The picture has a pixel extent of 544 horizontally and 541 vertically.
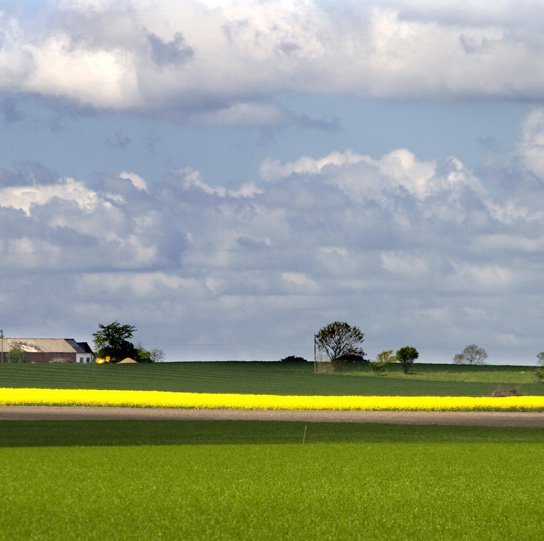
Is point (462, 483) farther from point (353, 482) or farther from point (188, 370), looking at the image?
point (188, 370)

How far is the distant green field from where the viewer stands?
72688 millimetres

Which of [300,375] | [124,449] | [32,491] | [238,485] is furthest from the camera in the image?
[300,375]

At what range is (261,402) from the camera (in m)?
48.2

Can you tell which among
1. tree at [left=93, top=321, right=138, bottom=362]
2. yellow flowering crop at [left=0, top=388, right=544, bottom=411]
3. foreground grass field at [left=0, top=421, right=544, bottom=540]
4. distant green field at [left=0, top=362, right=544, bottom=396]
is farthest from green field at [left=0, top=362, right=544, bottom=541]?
tree at [left=93, top=321, right=138, bottom=362]

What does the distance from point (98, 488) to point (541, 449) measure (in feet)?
53.8

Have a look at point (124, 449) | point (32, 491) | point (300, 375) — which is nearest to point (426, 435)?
point (124, 449)

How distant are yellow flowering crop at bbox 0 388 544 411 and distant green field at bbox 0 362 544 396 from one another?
16792 mm

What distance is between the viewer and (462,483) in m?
18.3

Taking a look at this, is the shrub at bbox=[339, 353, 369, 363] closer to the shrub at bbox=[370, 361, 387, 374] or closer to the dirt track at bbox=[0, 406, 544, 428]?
the shrub at bbox=[370, 361, 387, 374]

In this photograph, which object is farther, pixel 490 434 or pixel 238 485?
pixel 490 434

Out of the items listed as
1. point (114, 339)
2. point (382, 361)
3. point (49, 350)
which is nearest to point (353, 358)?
point (382, 361)

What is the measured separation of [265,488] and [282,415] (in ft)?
83.9

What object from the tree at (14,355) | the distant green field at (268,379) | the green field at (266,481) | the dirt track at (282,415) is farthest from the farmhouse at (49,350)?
the green field at (266,481)

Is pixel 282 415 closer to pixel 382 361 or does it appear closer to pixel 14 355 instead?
pixel 382 361
